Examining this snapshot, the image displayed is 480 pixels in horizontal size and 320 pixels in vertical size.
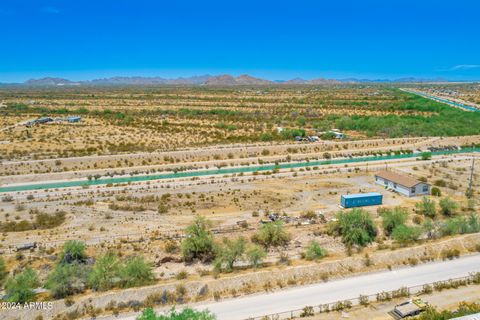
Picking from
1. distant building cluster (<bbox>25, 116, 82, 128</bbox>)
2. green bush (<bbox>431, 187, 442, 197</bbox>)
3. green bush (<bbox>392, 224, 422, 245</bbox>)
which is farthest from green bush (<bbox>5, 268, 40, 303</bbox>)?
distant building cluster (<bbox>25, 116, 82, 128</bbox>)

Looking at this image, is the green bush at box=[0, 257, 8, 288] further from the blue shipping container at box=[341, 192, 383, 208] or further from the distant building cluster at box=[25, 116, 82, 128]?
the distant building cluster at box=[25, 116, 82, 128]

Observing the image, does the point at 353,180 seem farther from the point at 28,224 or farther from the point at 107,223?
the point at 28,224

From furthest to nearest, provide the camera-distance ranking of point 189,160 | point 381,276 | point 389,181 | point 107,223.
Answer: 1. point 189,160
2. point 389,181
3. point 107,223
4. point 381,276

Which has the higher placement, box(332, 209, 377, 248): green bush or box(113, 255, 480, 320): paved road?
box(332, 209, 377, 248): green bush

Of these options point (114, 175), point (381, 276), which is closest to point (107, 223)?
point (114, 175)

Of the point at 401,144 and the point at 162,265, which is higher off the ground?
the point at 401,144

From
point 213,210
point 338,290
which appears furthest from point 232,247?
point 213,210
